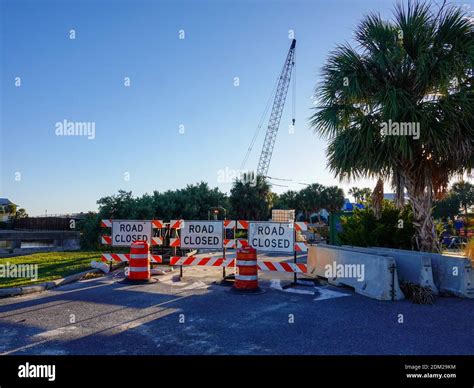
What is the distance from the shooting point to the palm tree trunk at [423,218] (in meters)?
10.5

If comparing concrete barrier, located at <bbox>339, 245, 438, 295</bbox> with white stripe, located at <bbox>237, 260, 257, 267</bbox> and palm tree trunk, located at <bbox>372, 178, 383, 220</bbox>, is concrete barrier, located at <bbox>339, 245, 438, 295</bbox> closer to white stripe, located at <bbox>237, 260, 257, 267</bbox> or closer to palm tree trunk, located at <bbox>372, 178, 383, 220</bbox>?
palm tree trunk, located at <bbox>372, 178, 383, 220</bbox>

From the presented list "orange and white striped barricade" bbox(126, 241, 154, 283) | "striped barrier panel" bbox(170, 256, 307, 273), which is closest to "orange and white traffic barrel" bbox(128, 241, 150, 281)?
"orange and white striped barricade" bbox(126, 241, 154, 283)

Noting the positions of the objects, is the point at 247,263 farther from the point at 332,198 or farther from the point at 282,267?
the point at 332,198

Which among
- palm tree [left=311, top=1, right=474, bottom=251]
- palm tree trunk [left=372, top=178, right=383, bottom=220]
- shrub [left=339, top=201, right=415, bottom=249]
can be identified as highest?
palm tree [left=311, top=1, right=474, bottom=251]

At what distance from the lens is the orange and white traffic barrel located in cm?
996

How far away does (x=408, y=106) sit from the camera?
980cm

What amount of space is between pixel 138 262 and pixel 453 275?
7.93m

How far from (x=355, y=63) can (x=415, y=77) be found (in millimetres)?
1774

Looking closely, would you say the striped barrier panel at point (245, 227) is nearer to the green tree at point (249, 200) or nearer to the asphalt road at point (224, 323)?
the asphalt road at point (224, 323)

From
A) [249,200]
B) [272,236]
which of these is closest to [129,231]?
[272,236]

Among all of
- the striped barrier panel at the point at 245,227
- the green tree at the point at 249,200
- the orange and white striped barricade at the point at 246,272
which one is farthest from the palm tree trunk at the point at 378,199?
the green tree at the point at 249,200

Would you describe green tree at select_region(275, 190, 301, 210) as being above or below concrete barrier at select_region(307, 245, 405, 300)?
above

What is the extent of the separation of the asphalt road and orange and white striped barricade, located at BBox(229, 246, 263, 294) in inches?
18.7

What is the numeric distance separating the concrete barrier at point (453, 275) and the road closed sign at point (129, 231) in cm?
772
